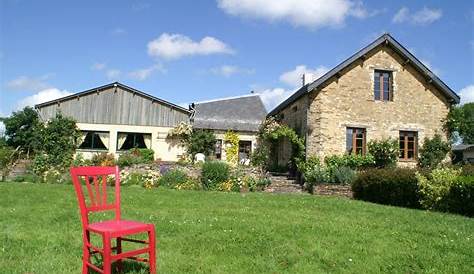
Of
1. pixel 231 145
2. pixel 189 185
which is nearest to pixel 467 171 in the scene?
pixel 189 185

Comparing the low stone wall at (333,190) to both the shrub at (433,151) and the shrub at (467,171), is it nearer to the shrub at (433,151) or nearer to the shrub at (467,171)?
the shrub at (467,171)

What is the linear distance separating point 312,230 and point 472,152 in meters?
41.0

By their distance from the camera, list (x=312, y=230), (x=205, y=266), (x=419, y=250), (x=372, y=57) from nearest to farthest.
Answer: (x=205, y=266) < (x=419, y=250) < (x=312, y=230) < (x=372, y=57)

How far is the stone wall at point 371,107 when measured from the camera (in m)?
19.2

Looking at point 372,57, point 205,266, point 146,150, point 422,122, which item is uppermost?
point 372,57

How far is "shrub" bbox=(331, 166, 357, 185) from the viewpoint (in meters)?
16.6

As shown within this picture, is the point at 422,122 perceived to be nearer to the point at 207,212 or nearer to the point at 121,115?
the point at 207,212

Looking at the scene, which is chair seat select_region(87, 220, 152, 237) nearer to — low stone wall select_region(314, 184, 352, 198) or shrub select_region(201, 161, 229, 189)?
low stone wall select_region(314, 184, 352, 198)

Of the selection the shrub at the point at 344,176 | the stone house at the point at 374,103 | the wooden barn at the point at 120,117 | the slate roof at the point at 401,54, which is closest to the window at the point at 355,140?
the stone house at the point at 374,103

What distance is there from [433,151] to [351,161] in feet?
14.5

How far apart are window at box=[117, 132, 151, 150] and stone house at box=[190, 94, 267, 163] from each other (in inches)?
119

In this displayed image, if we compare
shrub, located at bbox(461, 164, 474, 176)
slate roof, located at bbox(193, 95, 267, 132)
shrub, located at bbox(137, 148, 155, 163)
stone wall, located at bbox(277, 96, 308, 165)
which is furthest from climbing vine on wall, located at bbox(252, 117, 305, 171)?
shrub, located at bbox(461, 164, 474, 176)

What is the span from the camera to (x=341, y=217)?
914 cm

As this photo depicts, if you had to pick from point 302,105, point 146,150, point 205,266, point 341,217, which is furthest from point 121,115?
point 205,266
